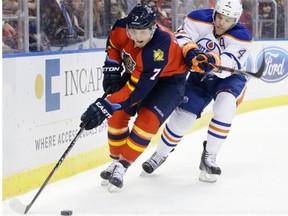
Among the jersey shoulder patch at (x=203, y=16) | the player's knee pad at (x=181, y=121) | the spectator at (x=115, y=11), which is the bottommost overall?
the player's knee pad at (x=181, y=121)

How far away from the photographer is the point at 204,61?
414 cm

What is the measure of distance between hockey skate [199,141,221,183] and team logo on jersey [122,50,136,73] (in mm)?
727

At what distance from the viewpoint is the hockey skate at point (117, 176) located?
13.2 feet

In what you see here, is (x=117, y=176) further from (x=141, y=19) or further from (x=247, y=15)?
(x=247, y=15)

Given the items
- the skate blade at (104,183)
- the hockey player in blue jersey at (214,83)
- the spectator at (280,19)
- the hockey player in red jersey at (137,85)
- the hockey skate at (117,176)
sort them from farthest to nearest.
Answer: the spectator at (280,19)
the hockey player in blue jersey at (214,83)
the skate blade at (104,183)
the hockey skate at (117,176)
the hockey player in red jersey at (137,85)

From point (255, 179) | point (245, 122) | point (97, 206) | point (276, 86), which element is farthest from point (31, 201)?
point (276, 86)

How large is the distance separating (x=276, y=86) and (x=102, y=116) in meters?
5.19

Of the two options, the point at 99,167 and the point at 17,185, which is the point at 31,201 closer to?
the point at 17,185

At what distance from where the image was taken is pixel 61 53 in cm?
460

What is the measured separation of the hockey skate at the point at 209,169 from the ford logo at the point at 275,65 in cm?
423

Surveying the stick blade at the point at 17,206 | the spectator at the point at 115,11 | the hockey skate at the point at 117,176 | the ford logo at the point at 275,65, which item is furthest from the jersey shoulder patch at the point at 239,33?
the ford logo at the point at 275,65

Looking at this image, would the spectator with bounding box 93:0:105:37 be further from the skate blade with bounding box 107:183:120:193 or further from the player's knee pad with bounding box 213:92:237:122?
the skate blade with bounding box 107:183:120:193

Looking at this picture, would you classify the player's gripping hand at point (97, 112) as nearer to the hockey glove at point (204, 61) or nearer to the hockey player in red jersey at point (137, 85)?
the hockey player in red jersey at point (137, 85)

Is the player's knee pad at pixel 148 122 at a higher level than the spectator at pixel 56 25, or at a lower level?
lower
